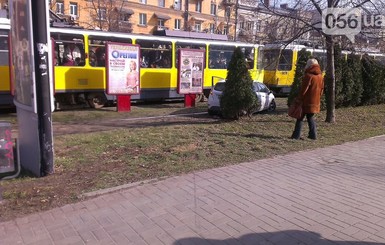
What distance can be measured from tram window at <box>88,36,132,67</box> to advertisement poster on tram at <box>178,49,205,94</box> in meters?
3.02

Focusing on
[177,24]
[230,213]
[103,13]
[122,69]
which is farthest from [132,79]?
[177,24]

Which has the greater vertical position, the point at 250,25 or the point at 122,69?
the point at 250,25

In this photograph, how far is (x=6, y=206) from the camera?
4.39m

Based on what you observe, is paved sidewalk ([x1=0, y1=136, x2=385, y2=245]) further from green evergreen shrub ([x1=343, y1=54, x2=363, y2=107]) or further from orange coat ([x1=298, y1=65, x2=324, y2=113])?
green evergreen shrub ([x1=343, y1=54, x2=363, y2=107])

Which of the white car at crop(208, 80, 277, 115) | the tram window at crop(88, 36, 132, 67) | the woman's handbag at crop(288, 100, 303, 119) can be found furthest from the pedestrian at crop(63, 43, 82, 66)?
the woman's handbag at crop(288, 100, 303, 119)

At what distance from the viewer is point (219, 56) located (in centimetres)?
1792

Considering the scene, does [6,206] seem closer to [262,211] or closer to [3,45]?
[262,211]

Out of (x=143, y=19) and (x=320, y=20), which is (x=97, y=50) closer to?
(x=320, y=20)

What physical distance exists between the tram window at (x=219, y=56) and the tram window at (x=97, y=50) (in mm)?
5187

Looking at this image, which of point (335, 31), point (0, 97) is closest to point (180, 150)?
point (335, 31)

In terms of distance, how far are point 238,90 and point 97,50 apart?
610cm

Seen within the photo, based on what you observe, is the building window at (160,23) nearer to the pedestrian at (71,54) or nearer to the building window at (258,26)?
the pedestrian at (71,54)

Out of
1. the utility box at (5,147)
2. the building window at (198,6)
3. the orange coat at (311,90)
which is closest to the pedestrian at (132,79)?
the orange coat at (311,90)

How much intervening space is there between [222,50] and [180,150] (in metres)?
11.6
